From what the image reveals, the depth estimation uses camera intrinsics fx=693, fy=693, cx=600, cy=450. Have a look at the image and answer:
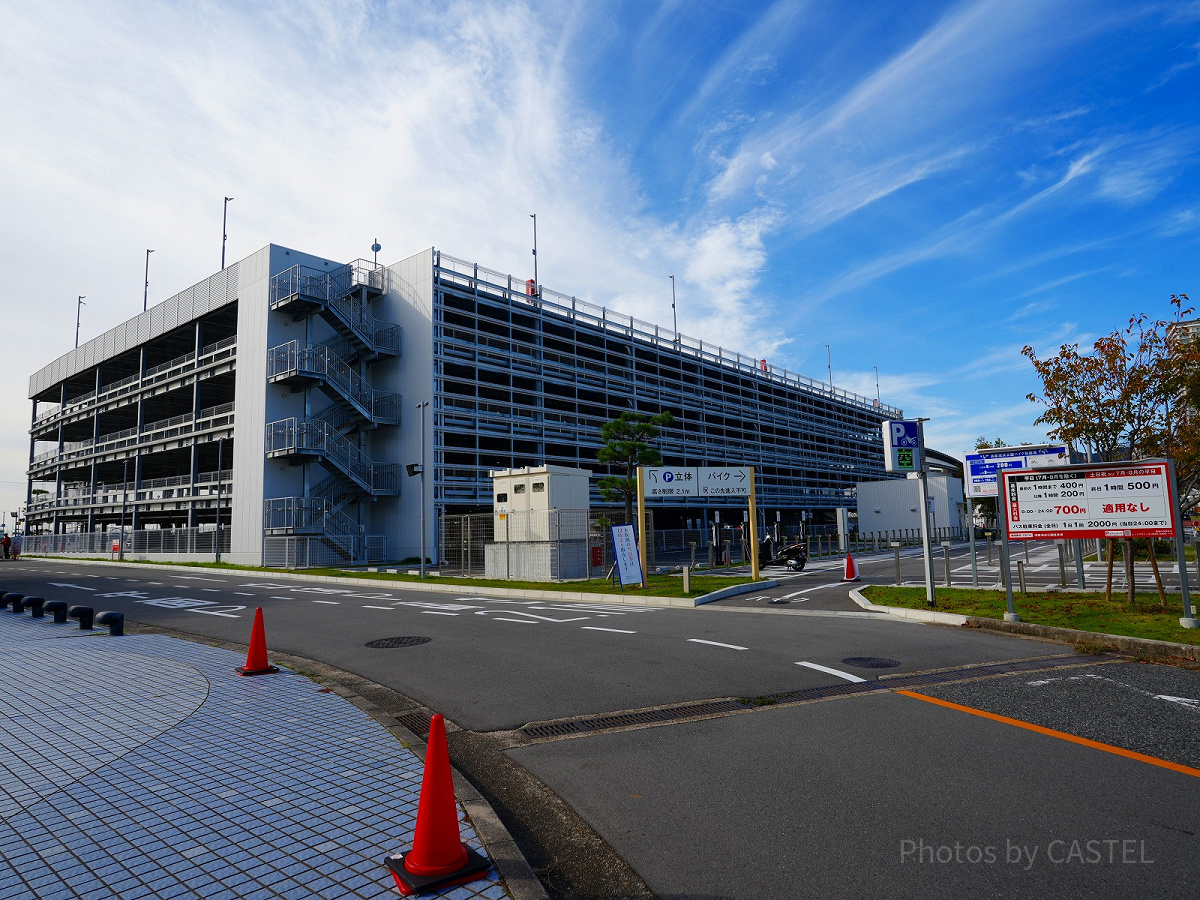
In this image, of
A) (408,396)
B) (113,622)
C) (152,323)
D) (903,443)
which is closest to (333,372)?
(408,396)

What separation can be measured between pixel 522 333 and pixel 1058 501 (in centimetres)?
3780

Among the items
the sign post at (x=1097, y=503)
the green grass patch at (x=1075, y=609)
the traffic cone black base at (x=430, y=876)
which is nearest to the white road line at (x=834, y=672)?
the green grass patch at (x=1075, y=609)

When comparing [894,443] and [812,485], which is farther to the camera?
[812,485]

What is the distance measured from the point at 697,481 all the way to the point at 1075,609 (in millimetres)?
11241

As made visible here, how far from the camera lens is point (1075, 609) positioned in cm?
1212

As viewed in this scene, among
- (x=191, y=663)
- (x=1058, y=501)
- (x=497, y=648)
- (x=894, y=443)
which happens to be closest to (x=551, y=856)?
(x=497, y=648)

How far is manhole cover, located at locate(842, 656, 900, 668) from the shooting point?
8.41 m

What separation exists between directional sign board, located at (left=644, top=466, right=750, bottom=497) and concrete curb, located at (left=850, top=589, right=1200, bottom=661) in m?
8.14

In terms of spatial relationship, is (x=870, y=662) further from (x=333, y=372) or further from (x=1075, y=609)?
(x=333, y=372)

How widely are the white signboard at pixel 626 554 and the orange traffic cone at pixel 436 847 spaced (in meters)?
15.7

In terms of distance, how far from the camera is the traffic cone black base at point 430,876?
3.31 m

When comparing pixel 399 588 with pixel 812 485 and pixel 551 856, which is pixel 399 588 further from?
pixel 812 485

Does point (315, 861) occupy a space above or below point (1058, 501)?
below

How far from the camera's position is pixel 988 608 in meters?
12.6
